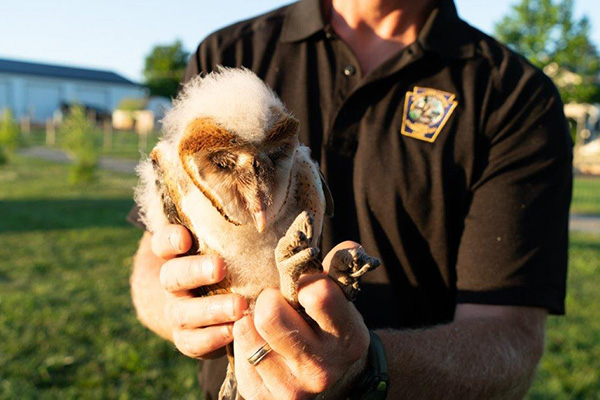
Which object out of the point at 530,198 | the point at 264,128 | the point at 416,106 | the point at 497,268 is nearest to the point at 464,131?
the point at 416,106

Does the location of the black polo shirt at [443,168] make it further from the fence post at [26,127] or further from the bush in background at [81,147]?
the fence post at [26,127]

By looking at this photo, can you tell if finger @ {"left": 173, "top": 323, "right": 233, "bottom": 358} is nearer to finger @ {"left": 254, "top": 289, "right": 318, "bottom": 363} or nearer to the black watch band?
finger @ {"left": 254, "top": 289, "right": 318, "bottom": 363}

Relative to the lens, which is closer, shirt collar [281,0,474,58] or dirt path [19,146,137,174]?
shirt collar [281,0,474,58]

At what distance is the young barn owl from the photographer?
159 cm

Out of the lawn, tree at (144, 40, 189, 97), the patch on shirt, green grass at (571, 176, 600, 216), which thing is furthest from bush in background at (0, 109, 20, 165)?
the patch on shirt

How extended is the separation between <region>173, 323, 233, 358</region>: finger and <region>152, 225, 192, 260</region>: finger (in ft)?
0.96

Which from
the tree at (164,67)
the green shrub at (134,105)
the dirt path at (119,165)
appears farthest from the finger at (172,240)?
the green shrub at (134,105)

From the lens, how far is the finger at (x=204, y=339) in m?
1.98

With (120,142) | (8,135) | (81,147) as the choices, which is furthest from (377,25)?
(120,142)

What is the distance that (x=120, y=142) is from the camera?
37.2 metres

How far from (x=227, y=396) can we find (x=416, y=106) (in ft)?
5.01

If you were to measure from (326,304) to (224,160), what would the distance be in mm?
500

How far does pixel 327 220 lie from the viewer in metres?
2.63

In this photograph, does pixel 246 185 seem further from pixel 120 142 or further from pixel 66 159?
pixel 120 142
